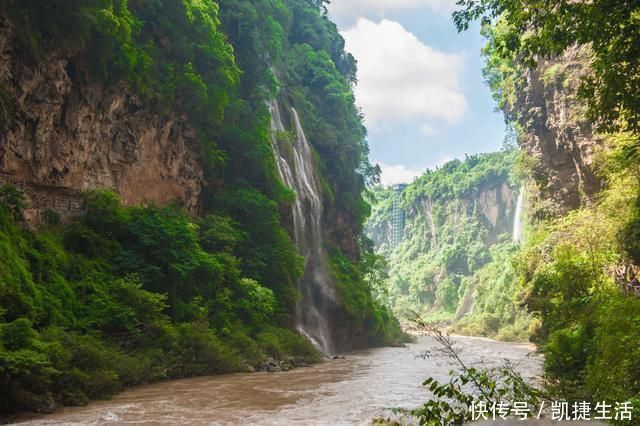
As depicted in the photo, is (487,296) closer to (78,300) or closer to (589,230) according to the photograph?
(589,230)

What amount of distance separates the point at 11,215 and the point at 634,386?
43.6 feet

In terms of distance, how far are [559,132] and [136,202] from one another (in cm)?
2002

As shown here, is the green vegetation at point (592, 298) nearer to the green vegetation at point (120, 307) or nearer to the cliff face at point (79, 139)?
the green vegetation at point (120, 307)

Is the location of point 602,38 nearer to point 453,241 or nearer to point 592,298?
point 592,298

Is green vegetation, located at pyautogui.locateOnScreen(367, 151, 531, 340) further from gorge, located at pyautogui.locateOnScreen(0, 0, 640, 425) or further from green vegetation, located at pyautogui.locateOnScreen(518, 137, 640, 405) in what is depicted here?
green vegetation, located at pyautogui.locateOnScreen(518, 137, 640, 405)

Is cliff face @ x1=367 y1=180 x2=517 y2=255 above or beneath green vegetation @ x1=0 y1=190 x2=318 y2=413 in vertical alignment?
above

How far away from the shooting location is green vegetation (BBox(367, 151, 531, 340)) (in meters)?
77.4

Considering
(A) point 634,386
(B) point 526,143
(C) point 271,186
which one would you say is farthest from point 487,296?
(A) point 634,386

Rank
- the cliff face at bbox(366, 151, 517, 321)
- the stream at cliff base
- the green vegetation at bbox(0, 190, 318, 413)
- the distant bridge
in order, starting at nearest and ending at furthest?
1. the stream at cliff base
2. the green vegetation at bbox(0, 190, 318, 413)
3. the distant bridge
4. the cliff face at bbox(366, 151, 517, 321)

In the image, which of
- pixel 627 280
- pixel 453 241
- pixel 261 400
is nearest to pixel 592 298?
pixel 627 280

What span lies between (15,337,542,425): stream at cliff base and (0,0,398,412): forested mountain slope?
0.71m

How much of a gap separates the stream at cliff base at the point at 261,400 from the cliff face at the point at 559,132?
11899 millimetres

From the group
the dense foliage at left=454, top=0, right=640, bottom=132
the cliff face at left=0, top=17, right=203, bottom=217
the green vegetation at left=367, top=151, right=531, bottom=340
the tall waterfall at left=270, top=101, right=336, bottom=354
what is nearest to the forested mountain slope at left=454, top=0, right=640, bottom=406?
the dense foliage at left=454, top=0, right=640, bottom=132

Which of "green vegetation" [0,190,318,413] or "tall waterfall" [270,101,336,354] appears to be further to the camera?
"tall waterfall" [270,101,336,354]
